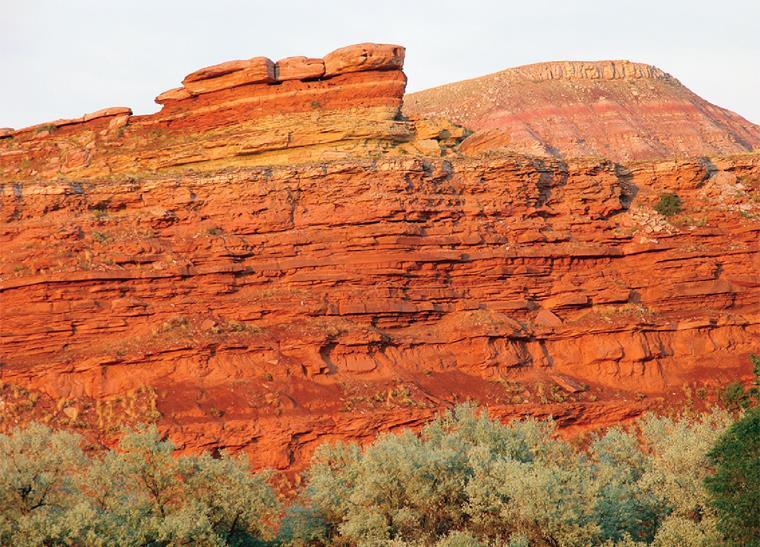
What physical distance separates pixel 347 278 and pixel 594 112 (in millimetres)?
54305

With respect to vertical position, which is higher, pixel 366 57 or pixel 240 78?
pixel 366 57

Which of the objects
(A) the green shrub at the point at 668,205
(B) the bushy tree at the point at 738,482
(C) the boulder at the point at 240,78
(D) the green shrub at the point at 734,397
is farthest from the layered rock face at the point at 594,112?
(B) the bushy tree at the point at 738,482

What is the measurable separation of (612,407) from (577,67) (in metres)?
61.7

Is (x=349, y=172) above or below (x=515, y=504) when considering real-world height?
above

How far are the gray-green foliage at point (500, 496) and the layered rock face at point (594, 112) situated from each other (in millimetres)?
53189

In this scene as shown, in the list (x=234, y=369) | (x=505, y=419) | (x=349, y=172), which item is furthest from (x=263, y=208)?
(x=505, y=419)

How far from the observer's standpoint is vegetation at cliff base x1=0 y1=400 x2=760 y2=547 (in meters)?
21.9

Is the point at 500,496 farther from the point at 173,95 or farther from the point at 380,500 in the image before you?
the point at 173,95

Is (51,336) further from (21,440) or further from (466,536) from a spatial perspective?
(466,536)

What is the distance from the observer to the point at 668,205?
137ft

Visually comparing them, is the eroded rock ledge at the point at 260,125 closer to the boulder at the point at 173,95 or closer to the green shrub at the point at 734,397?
the boulder at the point at 173,95

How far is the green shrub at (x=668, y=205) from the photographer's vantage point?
41.6 m

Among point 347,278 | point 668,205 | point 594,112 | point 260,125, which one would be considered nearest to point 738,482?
point 347,278

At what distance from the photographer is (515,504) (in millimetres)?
22547
